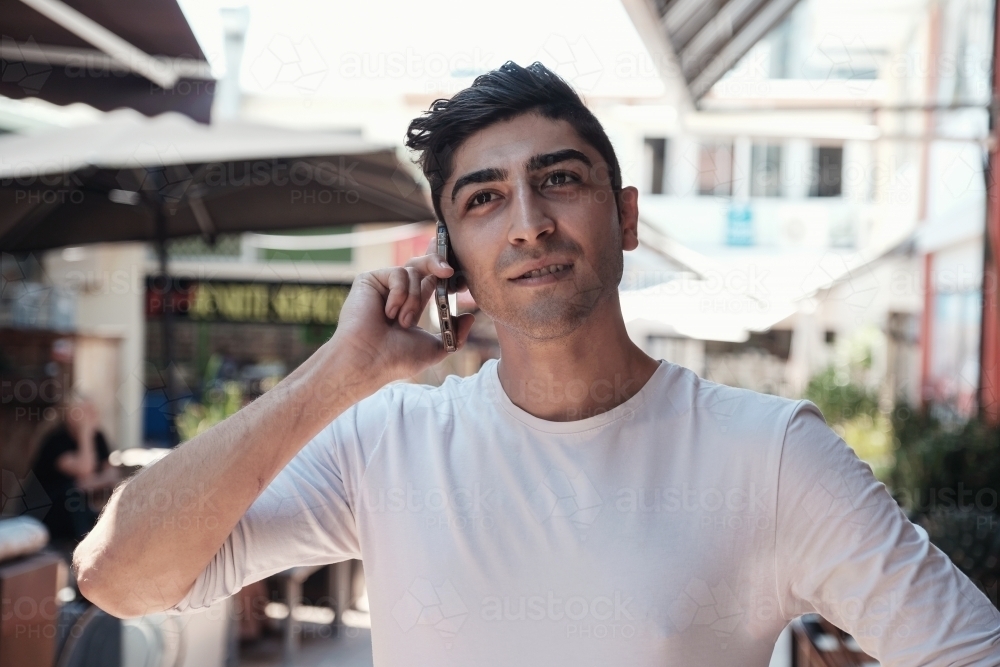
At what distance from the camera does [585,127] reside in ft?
5.55

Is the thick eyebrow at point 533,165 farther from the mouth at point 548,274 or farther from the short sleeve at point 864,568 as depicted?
the short sleeve at point 864,568

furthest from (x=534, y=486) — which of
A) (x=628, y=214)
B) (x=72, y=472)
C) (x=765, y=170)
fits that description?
(x=765, y=170)

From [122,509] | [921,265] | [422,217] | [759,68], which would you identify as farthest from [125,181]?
[921,265]

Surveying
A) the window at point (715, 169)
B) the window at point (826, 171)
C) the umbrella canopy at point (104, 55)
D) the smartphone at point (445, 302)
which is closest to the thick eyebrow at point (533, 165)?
the smartphone at point (445, 302)

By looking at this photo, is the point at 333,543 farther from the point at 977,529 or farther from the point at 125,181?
the point at 125,181

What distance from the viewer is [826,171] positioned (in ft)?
59.5

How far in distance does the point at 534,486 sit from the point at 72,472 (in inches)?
177

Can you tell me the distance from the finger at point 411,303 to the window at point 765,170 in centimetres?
1766

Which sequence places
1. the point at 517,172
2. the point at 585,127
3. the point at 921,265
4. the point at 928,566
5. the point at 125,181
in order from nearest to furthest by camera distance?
the point at 928,566, the point at 517,172, the point at 585,127, the point at 125,181, the point at 921,265

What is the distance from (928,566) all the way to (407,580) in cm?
79

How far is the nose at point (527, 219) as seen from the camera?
4.99 ft

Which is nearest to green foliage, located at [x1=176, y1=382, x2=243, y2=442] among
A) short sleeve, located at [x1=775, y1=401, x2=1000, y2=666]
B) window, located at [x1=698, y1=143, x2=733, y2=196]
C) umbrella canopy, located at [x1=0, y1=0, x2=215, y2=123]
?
umbrella canopy, located at [x1=0, y1=0, x2=215, y2=123]

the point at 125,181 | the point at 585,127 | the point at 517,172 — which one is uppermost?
the point at 125,181

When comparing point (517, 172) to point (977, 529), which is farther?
point (977, 529)
